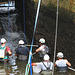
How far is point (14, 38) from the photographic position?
16.7 metres

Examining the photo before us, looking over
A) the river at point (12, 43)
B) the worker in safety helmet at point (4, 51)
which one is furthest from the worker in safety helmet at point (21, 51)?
the worker in safety helmet at point (4, 51)

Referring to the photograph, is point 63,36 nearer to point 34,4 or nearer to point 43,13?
point 43,13

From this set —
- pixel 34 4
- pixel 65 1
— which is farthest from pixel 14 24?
pixel 65 1

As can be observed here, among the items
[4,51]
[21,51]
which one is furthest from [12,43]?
[4,51]

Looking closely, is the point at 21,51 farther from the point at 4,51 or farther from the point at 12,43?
the point at 12,43

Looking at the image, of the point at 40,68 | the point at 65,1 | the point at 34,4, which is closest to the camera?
the point at 40,68

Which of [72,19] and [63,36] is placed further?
[63,36]

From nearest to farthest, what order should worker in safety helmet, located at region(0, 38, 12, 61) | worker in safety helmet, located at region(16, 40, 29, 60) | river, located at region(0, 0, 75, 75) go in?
river, located at region(0, 0, 75, 75)
worker in safety helmet, located at region(0, 38, 12, 61)
worker in safety helmet, located at region(16, 40, 29, 60)

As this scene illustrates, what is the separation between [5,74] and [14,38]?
7.81m

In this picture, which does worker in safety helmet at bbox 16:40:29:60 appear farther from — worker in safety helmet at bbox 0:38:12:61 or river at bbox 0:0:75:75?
worker in safety helmet at bbox 0:38:12:61

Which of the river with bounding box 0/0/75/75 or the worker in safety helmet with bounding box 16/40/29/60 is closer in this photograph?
the river with bounding box 0/0/75/75

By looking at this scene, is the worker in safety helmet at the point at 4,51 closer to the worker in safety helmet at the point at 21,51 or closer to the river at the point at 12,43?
the river at the point at 12,43

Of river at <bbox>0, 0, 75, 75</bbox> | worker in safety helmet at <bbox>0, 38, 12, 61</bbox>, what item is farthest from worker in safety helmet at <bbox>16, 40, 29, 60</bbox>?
worker in safety helmet at <bbox>0, 38, 12, 61</bbox>

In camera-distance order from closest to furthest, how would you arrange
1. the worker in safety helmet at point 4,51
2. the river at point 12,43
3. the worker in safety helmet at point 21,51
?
the river at point 12,43
the worker in safety helmet at point 4,51
the worker in safety helmet at point 21,51
